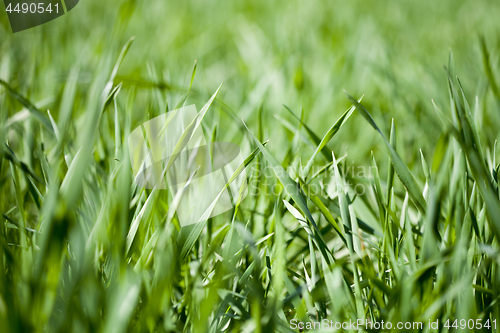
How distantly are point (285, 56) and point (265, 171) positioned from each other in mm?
576

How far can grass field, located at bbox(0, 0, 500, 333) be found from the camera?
10.6 inches

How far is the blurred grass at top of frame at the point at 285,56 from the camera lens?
28.2 inches

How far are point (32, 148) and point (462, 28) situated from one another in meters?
1.40

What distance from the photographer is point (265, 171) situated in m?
0.51

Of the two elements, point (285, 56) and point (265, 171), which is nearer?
point (265, 171)

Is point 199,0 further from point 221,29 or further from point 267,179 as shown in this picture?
point 267,179

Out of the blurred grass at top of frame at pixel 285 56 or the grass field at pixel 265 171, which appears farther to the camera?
the blurred grass at top of frame at pixel 285 56

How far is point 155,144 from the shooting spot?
0.40 meters

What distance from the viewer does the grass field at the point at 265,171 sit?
0.27 meters

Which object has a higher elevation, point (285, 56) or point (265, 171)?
point (285, 56)

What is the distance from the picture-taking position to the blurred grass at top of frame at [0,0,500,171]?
715 mm

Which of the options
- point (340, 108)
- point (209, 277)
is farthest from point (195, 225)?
point (340, 108)

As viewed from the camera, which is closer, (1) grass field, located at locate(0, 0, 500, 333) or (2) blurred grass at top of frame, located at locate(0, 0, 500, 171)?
(1) grass field, located at locate(0, 0, 500, 333)

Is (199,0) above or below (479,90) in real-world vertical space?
above
